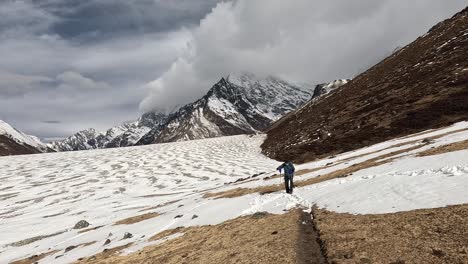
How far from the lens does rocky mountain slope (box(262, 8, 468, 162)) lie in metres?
77.3

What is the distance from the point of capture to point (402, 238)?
1695 centimetres

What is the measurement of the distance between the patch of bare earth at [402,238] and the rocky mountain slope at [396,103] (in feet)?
183

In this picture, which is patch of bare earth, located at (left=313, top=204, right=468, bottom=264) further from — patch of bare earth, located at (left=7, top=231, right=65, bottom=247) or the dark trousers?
patch of bare earth, located at (left=7, top=231, right=65, bottom=247)

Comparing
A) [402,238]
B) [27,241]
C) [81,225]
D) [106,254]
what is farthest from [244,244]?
[27,241]

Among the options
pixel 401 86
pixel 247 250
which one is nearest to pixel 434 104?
pixel 401 86

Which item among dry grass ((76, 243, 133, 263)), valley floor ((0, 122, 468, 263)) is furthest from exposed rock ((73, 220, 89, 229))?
dry grass ((76, 243, 133, 263))

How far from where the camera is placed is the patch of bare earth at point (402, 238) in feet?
48.9

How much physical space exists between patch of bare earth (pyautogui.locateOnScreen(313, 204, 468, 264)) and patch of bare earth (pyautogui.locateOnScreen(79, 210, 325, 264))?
4.16 feet

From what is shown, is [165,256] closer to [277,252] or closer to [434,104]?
[277,252]

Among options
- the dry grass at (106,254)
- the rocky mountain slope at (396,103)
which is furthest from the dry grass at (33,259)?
the rocky mountain slope at (396,103)

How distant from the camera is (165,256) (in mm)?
25359

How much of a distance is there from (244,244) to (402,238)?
920 cm

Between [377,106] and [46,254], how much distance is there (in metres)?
80.7

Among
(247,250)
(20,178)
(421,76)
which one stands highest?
(421,76)
